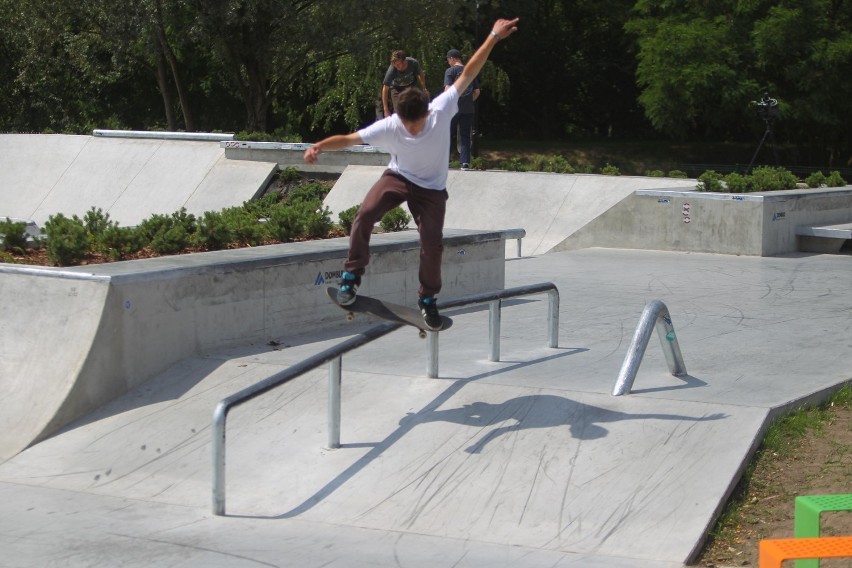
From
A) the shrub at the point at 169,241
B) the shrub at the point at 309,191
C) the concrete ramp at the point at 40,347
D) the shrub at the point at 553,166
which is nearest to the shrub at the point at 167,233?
the shrub at the point at 169,241

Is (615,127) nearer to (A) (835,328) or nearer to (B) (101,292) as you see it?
(A) (835,328)

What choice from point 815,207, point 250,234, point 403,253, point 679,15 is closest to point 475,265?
point 403,253

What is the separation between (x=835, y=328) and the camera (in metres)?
9.19

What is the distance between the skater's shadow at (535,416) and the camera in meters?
6.25

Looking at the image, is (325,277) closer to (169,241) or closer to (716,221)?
(169,241)

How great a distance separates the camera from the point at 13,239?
895cm

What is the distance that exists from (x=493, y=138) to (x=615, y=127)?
4614mm

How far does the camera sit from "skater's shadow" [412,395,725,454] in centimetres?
625

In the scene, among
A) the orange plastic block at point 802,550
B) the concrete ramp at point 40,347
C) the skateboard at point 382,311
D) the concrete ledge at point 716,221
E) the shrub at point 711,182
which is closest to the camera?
the orange plastic block at point 802,550

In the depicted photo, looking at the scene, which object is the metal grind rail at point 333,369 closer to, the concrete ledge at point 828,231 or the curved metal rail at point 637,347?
the curved metal rail at point 637,347

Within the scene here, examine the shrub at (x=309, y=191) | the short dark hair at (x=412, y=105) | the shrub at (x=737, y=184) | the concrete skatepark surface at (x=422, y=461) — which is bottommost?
the concrete skatepark surface at (x=422, y=461)

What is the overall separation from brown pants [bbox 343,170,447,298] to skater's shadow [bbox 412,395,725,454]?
0.80 m

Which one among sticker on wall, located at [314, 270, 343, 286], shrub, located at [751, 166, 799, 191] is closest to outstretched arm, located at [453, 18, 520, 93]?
sticker on wall, located at [314, 270, 343, 286]

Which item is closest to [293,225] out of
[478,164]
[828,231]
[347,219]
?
[347,219]
